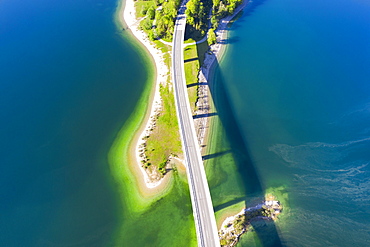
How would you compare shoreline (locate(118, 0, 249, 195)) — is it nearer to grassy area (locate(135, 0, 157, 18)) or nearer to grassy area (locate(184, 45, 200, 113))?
grassy area (locate(184, 45, 200, 113))

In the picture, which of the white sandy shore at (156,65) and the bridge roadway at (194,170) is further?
the white sandy shore at (156,65)

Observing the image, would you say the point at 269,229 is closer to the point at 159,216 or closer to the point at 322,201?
the point at 322,201

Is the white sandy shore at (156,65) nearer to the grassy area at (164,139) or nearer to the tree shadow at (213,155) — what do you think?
the grassy area at (164,139)

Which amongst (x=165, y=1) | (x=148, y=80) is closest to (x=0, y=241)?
(x=148, y=80)

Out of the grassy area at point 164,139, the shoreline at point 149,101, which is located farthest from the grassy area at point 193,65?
the shoreline at point 149,101

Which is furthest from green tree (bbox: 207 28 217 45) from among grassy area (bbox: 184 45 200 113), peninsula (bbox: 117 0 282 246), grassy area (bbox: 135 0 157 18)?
grassy area (bbox: 135 0 157 18)

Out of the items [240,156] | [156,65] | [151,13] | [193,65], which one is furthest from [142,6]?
[240,156]

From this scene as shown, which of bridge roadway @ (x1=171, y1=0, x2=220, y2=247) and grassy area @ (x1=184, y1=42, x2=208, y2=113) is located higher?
grassy area @ (x1=184, y1=42, x2=208, y2=113)

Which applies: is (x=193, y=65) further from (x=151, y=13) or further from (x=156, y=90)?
(x=151, y=13)
